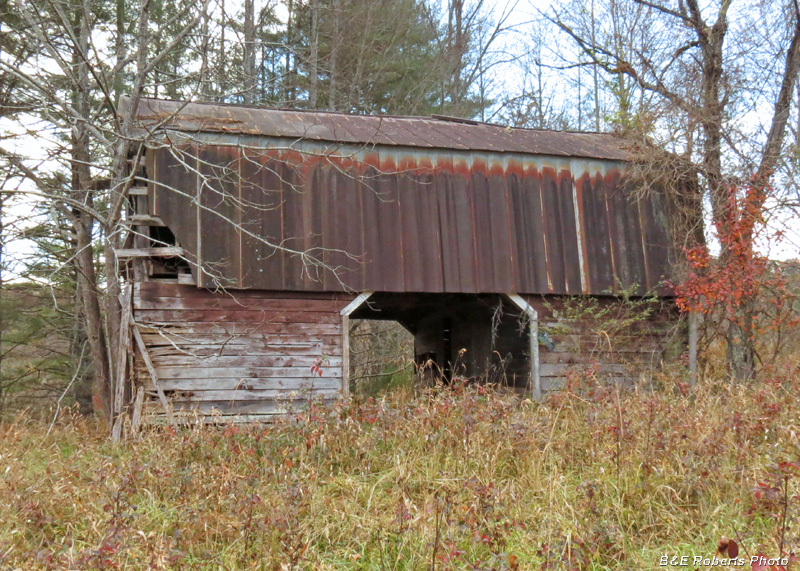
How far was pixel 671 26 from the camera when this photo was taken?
12.8 metres

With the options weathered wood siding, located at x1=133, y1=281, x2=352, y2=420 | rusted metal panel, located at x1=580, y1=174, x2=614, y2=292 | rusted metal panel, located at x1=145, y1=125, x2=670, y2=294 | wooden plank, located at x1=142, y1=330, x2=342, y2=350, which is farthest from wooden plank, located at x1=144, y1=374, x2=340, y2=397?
rusted metal panel, located at x1=580, y1=174, x2=614, y2=292

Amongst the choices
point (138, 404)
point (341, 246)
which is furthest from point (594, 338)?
point (138, 404)

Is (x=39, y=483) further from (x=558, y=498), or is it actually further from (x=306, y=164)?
(x=306, y=164)

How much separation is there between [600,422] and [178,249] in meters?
5.94

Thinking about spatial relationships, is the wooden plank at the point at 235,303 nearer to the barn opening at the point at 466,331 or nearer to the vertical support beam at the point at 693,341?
the barn opening at the point at 466,331

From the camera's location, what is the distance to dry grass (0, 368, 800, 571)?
4.62 m

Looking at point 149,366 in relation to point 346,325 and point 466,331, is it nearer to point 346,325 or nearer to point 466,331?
point 346,325

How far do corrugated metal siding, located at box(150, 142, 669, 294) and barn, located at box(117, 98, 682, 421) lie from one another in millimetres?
24

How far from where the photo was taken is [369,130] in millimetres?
11516

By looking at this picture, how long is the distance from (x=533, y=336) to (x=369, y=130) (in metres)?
4.25

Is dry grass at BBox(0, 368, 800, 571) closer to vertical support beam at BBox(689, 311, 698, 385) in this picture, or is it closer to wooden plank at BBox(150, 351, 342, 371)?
wooden plank at BBox(150, 351, 342, 371)

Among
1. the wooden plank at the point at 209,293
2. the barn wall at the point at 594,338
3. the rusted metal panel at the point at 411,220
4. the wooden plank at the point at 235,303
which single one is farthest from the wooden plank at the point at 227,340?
the barn wall at the point at 594,338

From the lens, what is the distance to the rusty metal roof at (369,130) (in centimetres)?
1043

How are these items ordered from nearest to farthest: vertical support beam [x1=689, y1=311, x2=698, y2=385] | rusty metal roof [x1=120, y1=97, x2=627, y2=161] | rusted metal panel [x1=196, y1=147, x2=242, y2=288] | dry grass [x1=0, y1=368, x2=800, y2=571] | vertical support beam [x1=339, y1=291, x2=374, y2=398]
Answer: dry grass [x1=0, y1=368, x2=800, y2=571], rusted metal panel [x1=196, y1=147, x2=242, y2=288], vertical support beam [x1=339, y1=291, x2=374, y2=398], rusty metal roof [x1=120, y1=97, x2=627, y2=161], vertical support beam [x1=689, y1=311, x2=698, y2=385]
